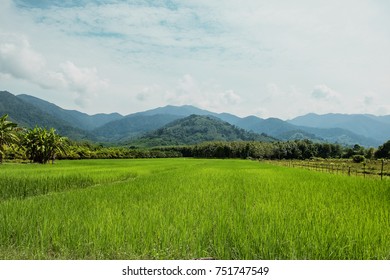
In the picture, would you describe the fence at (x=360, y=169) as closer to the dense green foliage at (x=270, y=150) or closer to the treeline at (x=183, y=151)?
the treeline at (x=183, y=151)

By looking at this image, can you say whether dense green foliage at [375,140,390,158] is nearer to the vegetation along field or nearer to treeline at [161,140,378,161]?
treeline at [161,140,378,161]

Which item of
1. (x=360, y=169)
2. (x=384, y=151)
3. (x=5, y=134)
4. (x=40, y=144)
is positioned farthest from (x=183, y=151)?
(x=5, y=134)

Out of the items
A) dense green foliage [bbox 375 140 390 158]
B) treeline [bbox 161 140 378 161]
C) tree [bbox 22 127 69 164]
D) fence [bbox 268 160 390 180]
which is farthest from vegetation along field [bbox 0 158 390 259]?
treeline [bbox 161 140 378 161]

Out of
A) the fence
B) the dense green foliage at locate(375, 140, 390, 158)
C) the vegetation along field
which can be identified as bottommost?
the fence

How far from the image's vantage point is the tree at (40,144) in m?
42.2

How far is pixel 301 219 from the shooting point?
639 centimetres

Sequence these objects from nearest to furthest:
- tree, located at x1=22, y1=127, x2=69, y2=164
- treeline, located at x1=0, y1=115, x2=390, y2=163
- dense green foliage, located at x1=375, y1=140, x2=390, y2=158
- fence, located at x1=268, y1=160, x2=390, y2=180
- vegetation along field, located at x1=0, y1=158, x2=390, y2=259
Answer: vegetation along field, located at x1=0, y1=158, x2=390, y2=259
fence, located at x1=268, y1=160, x2=390, y2=180
tree, located at x1=22, y1=127, x2=69, y2=164
treeline, located at x1=0, y1=115, x2=390, y2=163
dense green foliage, located at x1=375, y1=140, x2=390, y2=158

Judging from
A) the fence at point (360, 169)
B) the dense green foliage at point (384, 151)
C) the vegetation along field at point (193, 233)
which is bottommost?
the fence at point (360, 169)

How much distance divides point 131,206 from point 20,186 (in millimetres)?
8445

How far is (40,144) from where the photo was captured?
42.5 meters

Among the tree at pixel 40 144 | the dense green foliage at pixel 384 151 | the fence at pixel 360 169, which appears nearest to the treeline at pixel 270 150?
the dense green foliage at pixel 384 151

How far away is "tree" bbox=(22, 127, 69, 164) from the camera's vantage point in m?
42.2
